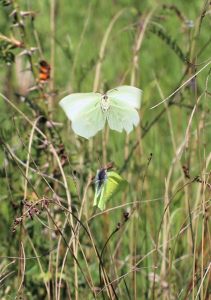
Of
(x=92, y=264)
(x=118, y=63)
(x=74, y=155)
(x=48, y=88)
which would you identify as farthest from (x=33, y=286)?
(x=118, y=63)

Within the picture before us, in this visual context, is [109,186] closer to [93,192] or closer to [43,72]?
[43,72]

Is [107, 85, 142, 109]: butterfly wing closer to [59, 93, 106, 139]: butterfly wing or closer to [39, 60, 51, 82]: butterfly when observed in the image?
[59, 93, 106, 139]: butterfly wing

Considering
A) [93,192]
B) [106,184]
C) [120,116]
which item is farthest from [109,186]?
[93,192]

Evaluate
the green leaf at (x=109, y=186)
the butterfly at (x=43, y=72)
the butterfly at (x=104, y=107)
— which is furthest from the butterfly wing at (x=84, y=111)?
the butterfly at (x=43, y=72)

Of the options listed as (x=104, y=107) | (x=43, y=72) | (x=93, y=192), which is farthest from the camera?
(x=93, y=192)

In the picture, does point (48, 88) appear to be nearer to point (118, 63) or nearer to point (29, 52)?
point (29, 52)

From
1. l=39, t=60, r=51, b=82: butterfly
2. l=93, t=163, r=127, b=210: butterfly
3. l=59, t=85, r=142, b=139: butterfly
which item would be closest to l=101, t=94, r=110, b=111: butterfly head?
l=59, t=85, r=142, b=139: butterfly
